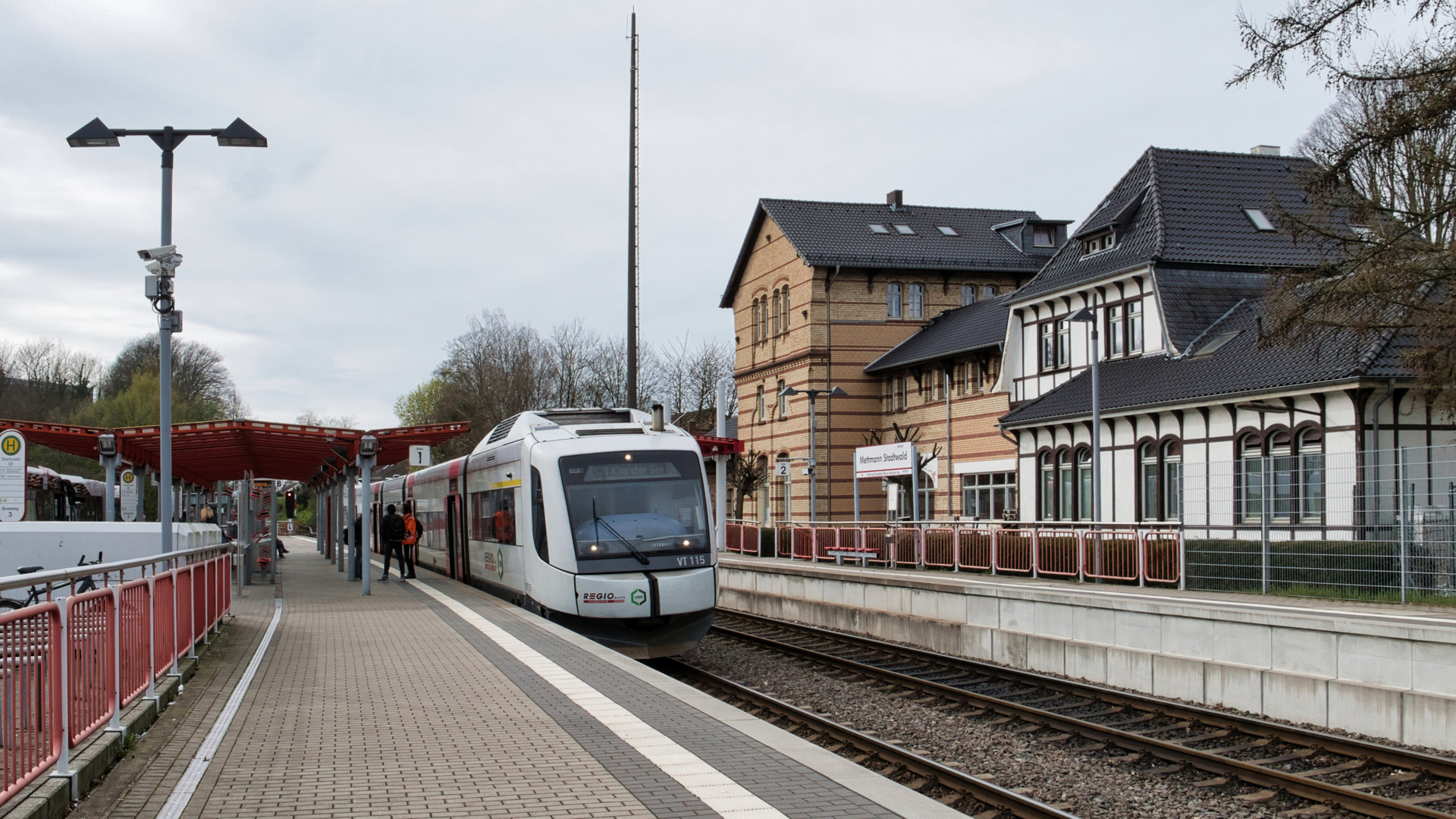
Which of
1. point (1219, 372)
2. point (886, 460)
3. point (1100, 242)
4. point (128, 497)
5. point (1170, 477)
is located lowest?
point (128, 497)

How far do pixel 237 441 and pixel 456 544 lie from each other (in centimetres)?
433

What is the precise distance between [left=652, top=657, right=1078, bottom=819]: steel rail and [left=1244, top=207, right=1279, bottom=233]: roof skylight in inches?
865

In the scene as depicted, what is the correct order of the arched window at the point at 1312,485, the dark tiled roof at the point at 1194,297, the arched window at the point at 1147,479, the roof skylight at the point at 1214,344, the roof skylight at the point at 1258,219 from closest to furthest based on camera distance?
the arched window at the point at 1312,485
the roof skylight at the point at 1214,344
the arched window at the point at 1147,479
the dark tiled roof at the point at 1194,297
the roof skylight at the point at 1258,219

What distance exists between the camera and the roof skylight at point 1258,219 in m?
31.5

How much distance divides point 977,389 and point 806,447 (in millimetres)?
8901

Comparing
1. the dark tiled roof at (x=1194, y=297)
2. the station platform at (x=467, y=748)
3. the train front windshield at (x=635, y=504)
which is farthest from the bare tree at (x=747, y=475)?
the station platform at (x=467, y=748)

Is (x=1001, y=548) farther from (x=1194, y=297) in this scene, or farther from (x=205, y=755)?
(x=205, y=755)

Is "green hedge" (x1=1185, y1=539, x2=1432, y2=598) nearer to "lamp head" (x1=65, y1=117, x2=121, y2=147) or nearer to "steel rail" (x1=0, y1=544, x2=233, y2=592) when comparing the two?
"steel rail" (x1=0, y1=544, x2=233, y2=592)

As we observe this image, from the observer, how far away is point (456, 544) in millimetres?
24688

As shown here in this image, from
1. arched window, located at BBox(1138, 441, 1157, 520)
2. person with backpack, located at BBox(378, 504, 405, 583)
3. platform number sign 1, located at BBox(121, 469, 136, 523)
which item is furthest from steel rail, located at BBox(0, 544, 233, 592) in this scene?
arched window, located at BBox(1138, 441, 1157, 520)

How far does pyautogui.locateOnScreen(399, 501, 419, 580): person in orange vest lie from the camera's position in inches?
1012

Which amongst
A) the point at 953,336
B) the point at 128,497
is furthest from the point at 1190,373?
the point at 128,497

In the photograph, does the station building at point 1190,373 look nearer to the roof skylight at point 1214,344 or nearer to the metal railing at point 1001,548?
the roof skylight at point 1214,344

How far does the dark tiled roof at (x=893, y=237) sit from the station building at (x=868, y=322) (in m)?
0.06
